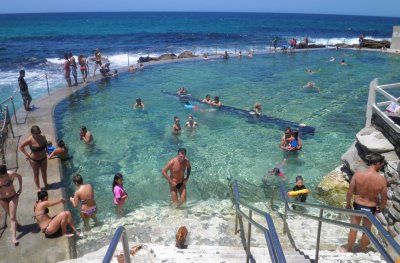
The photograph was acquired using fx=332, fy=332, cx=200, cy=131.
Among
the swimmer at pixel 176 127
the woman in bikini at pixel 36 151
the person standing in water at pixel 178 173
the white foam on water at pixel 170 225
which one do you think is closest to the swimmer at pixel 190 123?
the swimmer at pixel 176 127

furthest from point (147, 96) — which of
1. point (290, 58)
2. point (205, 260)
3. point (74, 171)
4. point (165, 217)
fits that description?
point (290, 58)

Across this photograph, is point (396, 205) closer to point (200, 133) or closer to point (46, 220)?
point (46, 220)

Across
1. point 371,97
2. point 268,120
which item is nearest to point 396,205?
point 371,97

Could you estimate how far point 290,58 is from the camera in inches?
1278

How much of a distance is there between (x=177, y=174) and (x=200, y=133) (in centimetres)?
589

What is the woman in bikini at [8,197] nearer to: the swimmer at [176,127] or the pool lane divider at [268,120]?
the swimmer at [176,127]

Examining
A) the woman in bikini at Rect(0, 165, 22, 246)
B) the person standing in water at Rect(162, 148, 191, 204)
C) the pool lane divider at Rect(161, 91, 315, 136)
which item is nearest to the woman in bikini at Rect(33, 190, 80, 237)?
the woman in bikini at Rect(0, 165, 22, 246)

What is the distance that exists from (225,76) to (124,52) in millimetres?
20500

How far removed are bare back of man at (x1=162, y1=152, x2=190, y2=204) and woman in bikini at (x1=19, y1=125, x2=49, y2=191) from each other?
9.43 ft

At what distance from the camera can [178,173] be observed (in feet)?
26.3

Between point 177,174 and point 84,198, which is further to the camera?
point 177,174

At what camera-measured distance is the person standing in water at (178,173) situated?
25.7 ft

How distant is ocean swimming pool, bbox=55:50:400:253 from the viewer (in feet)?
30.3

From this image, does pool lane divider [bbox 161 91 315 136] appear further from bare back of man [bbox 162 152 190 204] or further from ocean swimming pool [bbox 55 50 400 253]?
bare back of man [bbox 162 152 190 204]
